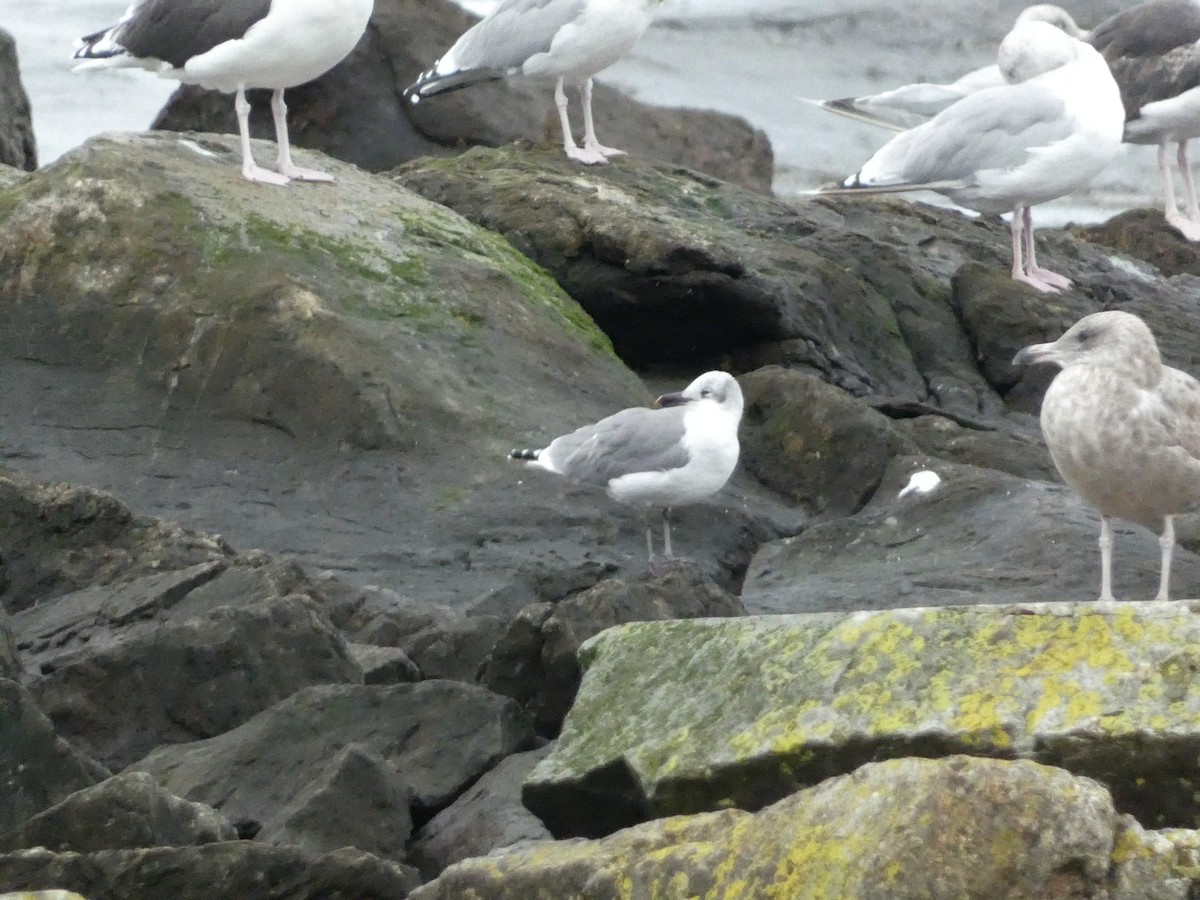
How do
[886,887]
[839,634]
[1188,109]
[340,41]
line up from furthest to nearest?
[1188,109] → [340,41] → [839,634] → [886,887]

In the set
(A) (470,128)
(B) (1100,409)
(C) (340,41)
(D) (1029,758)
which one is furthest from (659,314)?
(D) (1029,758)

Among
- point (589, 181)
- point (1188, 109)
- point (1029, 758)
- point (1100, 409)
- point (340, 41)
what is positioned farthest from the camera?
point (1188, 109)

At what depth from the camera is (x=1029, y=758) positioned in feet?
13.0

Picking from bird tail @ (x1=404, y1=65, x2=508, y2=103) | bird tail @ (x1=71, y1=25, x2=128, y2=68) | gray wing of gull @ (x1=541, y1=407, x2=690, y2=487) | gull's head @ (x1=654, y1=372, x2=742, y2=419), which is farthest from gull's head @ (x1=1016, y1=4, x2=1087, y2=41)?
gray wing of gull @ (x1=541, y1=407, x2=690, y2=487)

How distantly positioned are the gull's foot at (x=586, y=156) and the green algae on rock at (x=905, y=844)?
27.1 ft

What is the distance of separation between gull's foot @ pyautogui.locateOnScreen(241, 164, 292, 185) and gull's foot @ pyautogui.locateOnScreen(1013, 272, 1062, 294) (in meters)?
4.30

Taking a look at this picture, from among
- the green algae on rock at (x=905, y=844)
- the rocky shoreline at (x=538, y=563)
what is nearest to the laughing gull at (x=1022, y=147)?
the rocky shoreline at (x=538, y=563)

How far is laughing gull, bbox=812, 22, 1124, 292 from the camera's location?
1156 cm

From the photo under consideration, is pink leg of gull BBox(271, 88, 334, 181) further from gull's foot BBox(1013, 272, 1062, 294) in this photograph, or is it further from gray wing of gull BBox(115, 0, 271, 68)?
gull's foot BBox(1013, 272, 1062, 294)

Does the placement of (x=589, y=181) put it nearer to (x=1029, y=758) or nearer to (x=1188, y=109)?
(x=1188, y=109)

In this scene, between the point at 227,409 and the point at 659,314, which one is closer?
the point at 227,409

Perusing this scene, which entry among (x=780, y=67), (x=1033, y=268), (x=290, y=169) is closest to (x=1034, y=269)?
(x=1033, y=268)

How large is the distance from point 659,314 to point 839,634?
573 cm

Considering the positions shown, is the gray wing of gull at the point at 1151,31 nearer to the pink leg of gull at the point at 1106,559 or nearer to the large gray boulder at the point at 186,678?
the pink leg of gull at the point at 1106,559
